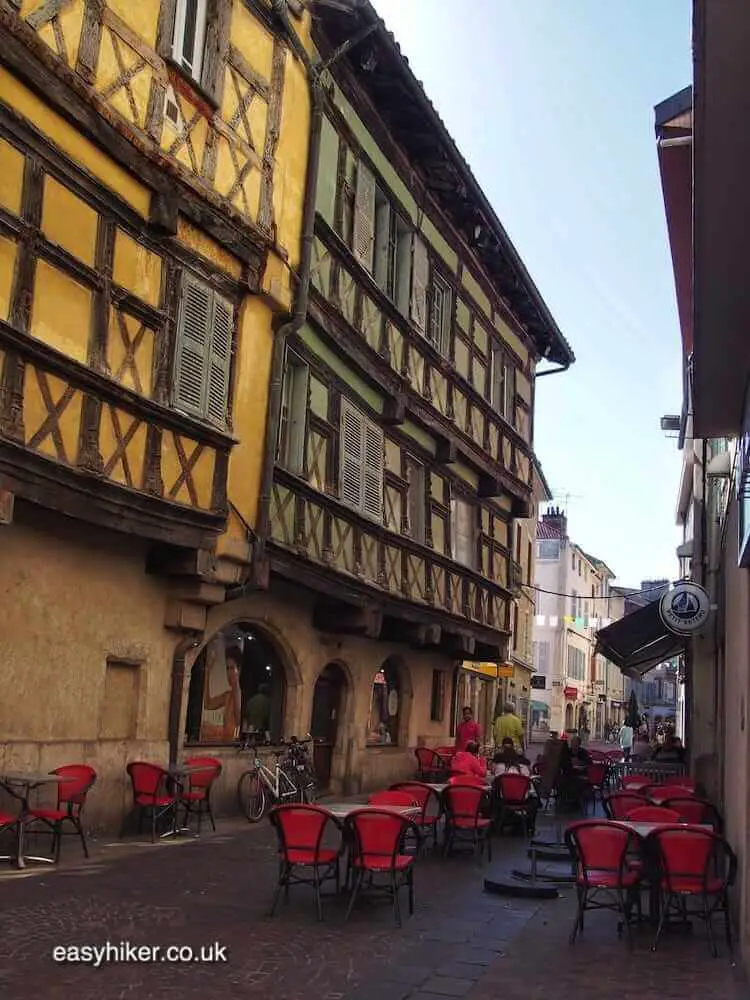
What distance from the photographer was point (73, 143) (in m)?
10.7

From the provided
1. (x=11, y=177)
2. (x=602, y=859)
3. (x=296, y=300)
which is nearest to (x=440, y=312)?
(x=296, y=300)

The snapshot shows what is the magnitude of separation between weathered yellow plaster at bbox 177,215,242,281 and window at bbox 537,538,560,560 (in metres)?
54.2

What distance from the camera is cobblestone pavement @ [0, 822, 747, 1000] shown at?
6531 mm

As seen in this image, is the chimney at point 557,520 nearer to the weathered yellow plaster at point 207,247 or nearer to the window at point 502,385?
the window at point 502,385

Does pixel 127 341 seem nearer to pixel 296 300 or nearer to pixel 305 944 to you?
pixel 296 300

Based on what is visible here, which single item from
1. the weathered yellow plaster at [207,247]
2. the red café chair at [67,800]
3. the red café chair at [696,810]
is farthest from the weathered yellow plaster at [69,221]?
the red café chair at [696,810]

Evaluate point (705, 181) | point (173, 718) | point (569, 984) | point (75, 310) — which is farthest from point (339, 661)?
point (705, 181)

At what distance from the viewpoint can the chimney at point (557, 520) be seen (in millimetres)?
66188

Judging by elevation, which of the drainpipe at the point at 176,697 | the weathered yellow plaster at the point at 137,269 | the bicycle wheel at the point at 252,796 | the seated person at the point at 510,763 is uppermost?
the weathered yellow plaster at the point at 137,269

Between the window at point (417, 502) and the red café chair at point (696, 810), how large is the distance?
31.9 feet

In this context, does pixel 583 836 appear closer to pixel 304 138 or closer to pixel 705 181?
pixel 705 181

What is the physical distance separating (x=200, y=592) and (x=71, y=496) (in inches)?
111

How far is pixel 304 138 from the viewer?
15.1 m

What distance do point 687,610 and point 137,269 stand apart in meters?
9.18
